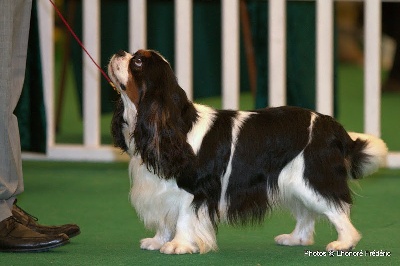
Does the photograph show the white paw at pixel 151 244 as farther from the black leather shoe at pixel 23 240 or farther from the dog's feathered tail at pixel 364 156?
the dog's feathered tail at pixel 364 156

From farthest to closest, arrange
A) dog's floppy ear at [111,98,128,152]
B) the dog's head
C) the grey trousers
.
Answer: dog's floppy ear at [111,98,128,152], the grey trousers, the dog's head

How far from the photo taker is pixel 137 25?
24.0 ft

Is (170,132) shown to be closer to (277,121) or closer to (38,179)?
(277,121)

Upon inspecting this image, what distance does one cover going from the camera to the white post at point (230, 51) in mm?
7188

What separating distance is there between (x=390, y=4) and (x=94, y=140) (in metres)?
4.94

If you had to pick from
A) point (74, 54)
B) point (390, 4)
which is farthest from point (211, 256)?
point (390, 4)

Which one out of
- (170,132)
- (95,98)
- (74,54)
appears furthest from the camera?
(74,54)

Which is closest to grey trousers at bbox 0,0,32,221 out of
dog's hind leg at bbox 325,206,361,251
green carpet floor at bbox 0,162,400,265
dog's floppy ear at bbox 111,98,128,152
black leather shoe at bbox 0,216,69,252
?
black leather shoe at bbox 0,216,69,252

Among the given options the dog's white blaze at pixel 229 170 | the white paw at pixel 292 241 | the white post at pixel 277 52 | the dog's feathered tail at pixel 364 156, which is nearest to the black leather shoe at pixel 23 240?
the dog's white blaze at pixel 229 170

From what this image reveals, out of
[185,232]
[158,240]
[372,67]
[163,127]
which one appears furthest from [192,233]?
[372,67]

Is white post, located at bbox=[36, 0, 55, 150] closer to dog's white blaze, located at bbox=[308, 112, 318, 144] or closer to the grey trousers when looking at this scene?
the grey trousers

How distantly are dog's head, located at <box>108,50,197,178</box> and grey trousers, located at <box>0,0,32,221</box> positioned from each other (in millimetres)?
481

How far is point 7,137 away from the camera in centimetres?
454

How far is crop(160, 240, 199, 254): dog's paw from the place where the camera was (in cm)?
449
